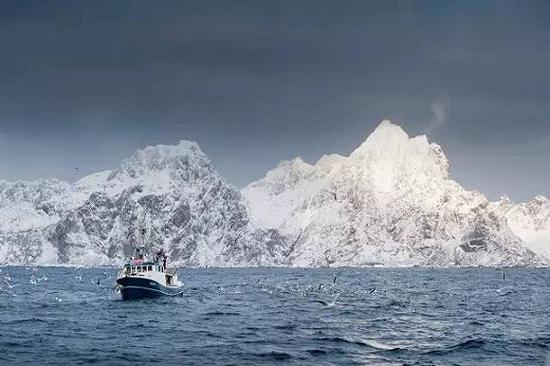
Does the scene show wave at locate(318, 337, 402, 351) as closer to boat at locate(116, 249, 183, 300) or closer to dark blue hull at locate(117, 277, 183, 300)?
dark blue hull at locate(117, 277, 183, 300)

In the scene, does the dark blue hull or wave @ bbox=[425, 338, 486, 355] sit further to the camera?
the dark blue hull

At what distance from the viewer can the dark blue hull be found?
4437 inches

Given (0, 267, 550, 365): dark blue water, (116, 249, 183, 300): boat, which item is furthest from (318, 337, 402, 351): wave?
(116, 249, 183, 300): boat

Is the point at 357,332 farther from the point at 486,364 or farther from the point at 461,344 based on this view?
the point at 486,364

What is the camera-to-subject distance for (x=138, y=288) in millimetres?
113438

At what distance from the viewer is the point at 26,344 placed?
59.1 meters

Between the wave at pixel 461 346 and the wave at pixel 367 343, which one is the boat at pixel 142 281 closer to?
the wave at pixel 367 343

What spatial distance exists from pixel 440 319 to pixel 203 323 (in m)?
27.3

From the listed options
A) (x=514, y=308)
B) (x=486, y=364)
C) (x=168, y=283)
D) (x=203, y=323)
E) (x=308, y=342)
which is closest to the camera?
(x=486, y=364)

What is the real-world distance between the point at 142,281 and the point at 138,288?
4.00 ft

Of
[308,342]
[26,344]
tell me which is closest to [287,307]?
[308,342]

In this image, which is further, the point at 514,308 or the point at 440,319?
the point at 514,308

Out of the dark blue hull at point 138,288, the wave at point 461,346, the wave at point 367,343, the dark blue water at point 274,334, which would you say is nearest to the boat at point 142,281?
the dark blue hull at point 138,288

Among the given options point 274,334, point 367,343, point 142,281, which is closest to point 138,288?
point 142,281
